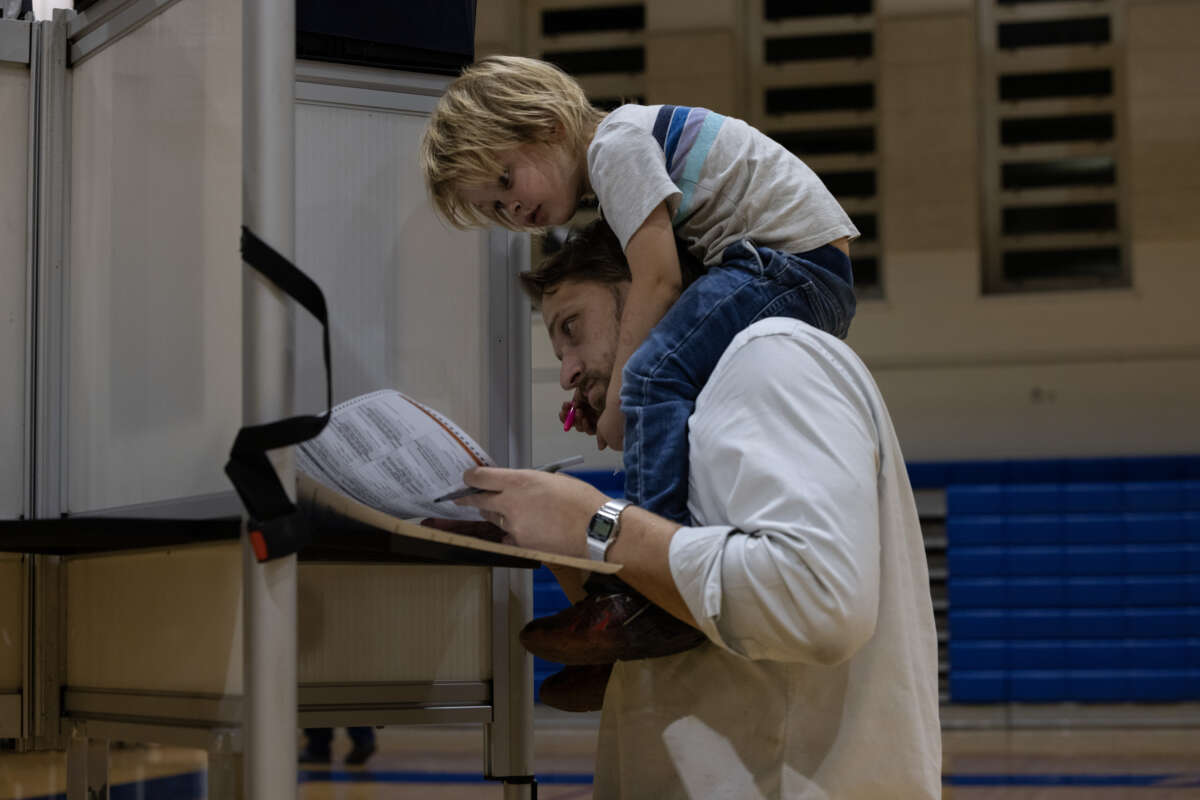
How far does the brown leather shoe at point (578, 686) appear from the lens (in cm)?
140

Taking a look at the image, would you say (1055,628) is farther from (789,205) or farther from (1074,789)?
(789,205)

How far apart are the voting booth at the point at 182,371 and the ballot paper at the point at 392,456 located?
0.21ft

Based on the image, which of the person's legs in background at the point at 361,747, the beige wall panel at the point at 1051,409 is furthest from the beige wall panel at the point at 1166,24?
the person's legs in background at the point at 361,747

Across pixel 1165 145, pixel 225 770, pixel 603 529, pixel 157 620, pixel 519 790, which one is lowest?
pixel 519 790

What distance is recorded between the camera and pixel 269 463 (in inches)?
40.7

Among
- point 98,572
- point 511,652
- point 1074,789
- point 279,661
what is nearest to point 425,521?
point 279,661

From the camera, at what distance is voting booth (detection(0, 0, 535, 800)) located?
4.20 feet

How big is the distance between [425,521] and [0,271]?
791mm

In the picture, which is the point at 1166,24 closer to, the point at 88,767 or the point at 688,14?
the point at 688,14

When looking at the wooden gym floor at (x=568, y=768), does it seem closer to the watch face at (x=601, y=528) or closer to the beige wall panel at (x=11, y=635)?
the beige wall panel at (x=11, y=635)

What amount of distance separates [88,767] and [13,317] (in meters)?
0.67

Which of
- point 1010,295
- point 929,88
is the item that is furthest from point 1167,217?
point 929,88

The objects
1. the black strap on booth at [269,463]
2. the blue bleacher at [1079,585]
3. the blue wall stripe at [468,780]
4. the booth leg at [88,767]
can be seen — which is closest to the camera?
the black strap on booth at [269,463]

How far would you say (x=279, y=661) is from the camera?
105 centimetres
